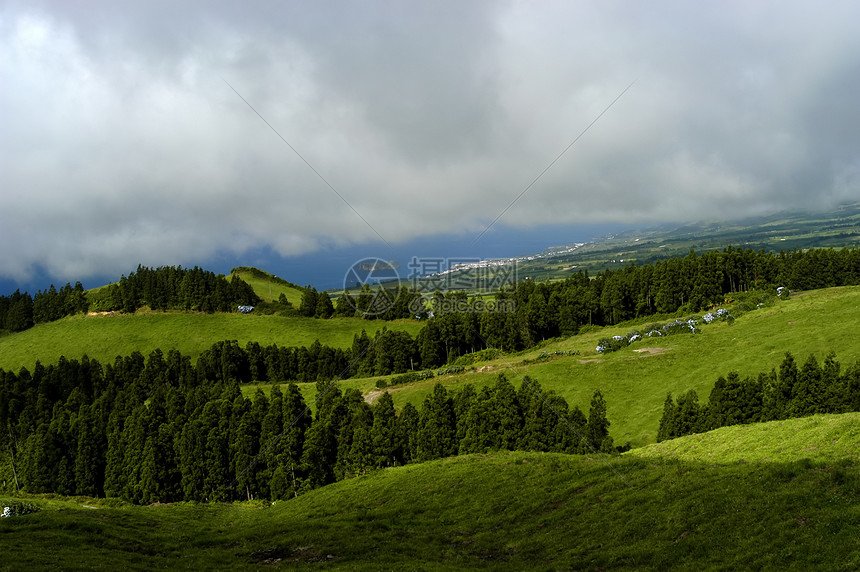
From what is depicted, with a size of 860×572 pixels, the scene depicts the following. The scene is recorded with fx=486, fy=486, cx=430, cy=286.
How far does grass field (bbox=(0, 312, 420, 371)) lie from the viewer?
4611 inches

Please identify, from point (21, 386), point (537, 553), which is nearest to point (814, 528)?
point (537, 553)

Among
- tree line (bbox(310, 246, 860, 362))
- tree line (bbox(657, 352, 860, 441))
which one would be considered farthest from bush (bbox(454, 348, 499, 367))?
tree line (bbox(657, 352, 860, 441))

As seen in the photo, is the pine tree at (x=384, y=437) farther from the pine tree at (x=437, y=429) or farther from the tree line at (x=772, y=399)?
the tree line at (x=772, y=399)

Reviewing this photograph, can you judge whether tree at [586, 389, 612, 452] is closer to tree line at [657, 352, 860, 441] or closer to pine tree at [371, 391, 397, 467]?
tree line at [657, 352, 860, 441]

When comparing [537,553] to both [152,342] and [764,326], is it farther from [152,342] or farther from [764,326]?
[152,342]

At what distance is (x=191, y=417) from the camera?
63.0 metres

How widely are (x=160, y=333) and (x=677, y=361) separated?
117470 millimetres

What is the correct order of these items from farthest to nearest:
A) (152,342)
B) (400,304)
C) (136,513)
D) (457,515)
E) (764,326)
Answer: (400,304), (152,342), (764,326), (136,513), (457,515)

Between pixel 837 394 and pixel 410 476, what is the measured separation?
1468 inches

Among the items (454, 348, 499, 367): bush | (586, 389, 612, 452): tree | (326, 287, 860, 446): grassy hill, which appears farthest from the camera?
(454, 348, 499, 367): bush

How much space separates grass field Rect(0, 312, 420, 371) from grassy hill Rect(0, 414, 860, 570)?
282 feet

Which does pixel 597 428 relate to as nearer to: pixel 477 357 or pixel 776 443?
pixel 776 443

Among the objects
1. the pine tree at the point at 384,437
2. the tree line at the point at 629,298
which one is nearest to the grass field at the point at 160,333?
the tree line at the point at 629,298

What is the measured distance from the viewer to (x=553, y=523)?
2448 cm
